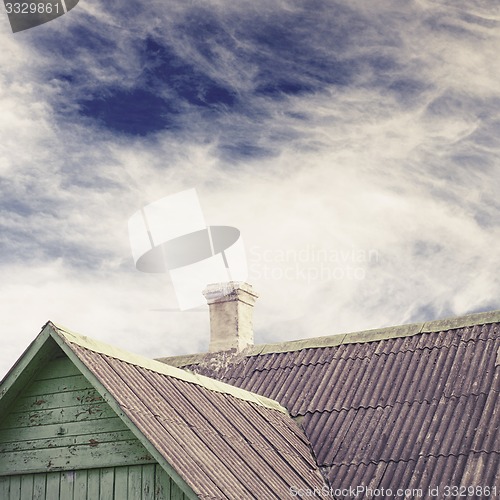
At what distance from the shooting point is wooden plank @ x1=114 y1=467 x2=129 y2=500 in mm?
9438

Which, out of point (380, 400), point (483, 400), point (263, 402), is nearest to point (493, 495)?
point (483, 400)

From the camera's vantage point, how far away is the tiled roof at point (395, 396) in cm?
1081

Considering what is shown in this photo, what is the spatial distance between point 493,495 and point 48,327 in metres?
5.14

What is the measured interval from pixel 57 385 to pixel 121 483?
1410 millimetres

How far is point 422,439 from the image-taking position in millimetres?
11258

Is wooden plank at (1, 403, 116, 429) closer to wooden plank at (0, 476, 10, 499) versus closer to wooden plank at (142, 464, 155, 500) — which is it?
wooden plank at (0, 476, 10, 499)

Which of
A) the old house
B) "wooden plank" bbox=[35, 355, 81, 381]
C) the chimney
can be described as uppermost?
"wooden plank" bbox=[35, 355, 81, 381]

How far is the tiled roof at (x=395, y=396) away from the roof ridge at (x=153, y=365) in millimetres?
675

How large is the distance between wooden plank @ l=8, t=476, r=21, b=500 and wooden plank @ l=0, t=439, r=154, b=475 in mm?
87

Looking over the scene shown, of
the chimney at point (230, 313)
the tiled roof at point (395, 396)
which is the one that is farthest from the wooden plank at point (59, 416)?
the chimney at point (230, 313)

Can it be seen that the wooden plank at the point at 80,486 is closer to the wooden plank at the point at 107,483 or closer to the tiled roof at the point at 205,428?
the wooden plank at the point at 107,483

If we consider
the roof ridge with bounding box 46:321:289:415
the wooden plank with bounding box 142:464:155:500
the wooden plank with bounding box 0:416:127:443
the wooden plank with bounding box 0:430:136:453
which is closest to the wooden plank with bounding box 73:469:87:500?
the wooden plank with bounding box 0:430:136:453

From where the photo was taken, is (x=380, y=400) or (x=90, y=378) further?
(x=380, y=400)

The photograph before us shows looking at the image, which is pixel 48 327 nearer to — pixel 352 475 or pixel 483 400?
pixel 352 475
